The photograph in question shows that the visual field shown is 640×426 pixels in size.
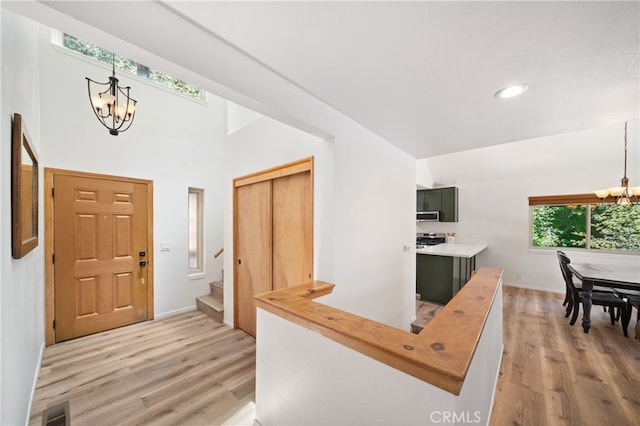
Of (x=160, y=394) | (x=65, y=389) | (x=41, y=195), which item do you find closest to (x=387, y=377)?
(x=160, y=394)

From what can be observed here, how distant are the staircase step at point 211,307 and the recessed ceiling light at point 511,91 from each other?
382cm

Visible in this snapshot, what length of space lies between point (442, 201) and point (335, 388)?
5869mm

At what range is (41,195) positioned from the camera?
2658mm

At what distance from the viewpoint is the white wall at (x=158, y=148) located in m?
2.89

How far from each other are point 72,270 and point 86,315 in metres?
0.59

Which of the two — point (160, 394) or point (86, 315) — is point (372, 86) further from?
point (86, 315)

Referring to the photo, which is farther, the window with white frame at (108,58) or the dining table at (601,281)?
the window with white frame at (108,58)

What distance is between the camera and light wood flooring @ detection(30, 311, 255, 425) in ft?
6.03

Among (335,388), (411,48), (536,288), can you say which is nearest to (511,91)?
(411,48)

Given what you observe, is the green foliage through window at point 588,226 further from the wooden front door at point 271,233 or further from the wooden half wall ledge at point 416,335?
the wooden front door at point 271,233

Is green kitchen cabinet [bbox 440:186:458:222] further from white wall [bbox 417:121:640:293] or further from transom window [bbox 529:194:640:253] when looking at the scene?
transom window [bbox 529:194:640:253]

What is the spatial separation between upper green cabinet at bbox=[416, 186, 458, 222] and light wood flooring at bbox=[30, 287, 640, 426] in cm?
307

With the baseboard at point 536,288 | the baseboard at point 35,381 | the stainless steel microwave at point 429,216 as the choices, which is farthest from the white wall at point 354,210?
the baseboard at point 536,288

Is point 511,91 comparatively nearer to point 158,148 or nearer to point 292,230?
point 292,230
